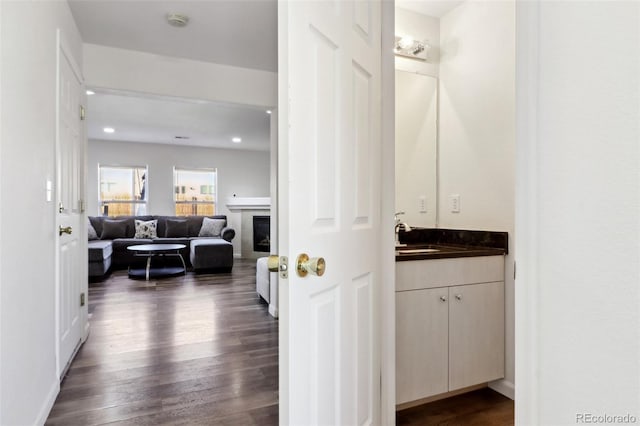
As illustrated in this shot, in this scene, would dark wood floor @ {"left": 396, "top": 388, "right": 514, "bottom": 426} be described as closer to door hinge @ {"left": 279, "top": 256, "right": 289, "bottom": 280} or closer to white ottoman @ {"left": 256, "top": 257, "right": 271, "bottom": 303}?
door hinge @ {"left": 279, "top": 256, "right": 289, "bottom": 280}

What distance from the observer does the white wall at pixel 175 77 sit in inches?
116

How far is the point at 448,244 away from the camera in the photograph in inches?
95.2

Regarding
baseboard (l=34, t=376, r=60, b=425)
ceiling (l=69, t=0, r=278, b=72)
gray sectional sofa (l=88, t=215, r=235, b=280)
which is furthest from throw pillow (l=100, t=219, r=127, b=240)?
baseboard (l=34, t=376, r=60, b=425)

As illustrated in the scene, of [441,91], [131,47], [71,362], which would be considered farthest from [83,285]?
[441,91]

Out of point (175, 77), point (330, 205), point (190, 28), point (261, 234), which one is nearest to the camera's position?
point (330, 205)

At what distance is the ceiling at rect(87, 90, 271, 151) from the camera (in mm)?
4863

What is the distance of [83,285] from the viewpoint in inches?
115

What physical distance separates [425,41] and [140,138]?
629cm

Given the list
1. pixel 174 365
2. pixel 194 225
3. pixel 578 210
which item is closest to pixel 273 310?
pixel 174 365

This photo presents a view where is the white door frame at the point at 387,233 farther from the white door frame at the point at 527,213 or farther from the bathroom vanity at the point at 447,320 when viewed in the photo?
the white door frame at the point at 527,213

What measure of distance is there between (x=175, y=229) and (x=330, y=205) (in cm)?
680

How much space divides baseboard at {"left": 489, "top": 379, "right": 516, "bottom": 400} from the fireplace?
630cm

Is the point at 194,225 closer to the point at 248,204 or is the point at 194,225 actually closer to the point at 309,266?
the point at 248,204

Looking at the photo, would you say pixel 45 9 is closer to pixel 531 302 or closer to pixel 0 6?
pixel 0 6
